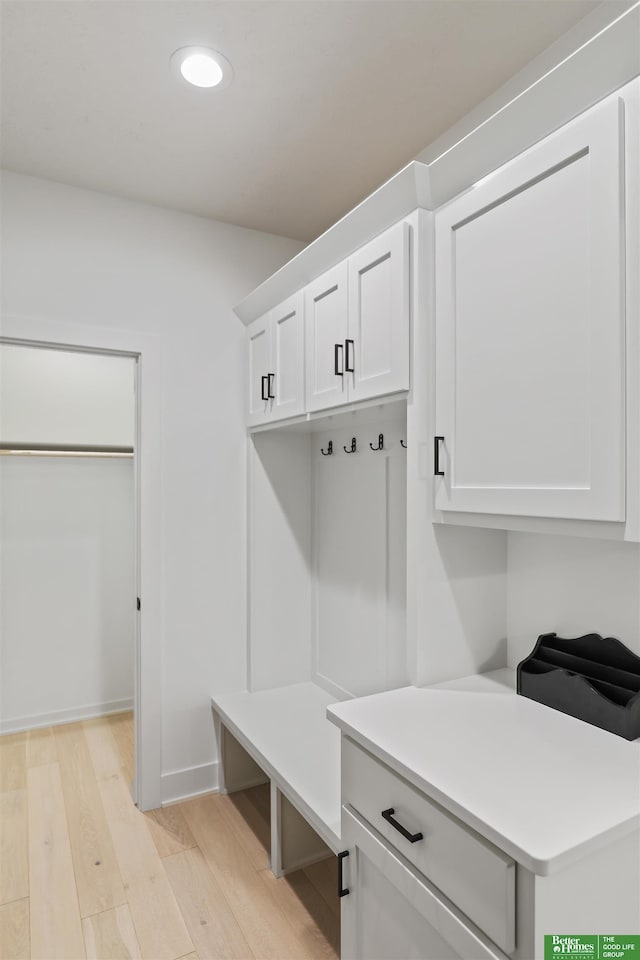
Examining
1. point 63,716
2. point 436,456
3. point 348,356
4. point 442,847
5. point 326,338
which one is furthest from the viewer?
point 63,716

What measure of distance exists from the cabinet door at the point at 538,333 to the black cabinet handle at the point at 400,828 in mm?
718

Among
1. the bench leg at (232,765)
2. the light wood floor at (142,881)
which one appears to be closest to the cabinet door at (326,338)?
the bench leg at (232,765)

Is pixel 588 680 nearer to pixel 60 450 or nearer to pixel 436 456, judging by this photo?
pixel 436 456

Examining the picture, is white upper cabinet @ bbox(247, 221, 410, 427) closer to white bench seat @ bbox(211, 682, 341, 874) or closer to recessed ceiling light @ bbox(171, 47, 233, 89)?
recessed ceiling light @ bbox(171, 47, 233, 89)

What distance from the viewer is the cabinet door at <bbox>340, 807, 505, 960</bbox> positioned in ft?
3.56

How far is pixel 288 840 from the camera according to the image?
2.09 m

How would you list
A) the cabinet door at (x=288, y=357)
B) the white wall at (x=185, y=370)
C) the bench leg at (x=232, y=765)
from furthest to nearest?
the bench leg at (x=232, y=765), the white wall at (x=185, y=370), the cabinet door at (x=288, y=357)

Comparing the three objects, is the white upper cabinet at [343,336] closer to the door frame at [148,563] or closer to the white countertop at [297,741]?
A: the door frame at [148,563]

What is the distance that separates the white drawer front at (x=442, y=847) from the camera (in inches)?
38.5

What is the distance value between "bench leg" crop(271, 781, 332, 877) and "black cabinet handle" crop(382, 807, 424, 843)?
90cm

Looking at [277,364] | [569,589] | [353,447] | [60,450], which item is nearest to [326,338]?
[277,364]

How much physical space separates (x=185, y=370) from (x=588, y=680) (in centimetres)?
201

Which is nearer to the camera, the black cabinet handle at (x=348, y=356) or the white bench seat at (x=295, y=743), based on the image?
the white bench seat at (x=295, y=743)

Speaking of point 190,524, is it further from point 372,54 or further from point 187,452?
point 372,54
